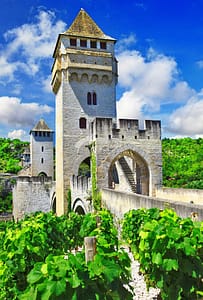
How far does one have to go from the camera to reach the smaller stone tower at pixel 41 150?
48219 mm

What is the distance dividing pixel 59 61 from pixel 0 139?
53.4 metres

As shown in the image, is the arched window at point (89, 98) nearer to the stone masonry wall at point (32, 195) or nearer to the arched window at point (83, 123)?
the arched window at point (83, 123)

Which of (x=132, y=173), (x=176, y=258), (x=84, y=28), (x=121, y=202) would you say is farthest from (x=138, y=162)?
(x=176, y=258)

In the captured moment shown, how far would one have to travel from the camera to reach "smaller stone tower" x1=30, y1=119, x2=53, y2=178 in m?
48.2

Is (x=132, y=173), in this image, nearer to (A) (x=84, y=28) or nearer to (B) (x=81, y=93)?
(B) (x=81, y=93)

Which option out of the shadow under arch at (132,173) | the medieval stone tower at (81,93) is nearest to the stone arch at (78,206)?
the medieval stone tower at (81,93)

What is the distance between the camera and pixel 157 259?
417 cm

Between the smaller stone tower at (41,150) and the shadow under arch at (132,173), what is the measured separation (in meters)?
27.6

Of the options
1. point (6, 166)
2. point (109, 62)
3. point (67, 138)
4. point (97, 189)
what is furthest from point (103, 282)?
point (6, 166)

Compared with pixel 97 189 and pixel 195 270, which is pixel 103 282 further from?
pixel 97 189

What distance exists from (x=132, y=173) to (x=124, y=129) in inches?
166

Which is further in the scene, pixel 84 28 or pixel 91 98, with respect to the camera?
pixel 84 28

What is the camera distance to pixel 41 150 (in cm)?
4888

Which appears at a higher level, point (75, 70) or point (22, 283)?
point (75, 70)
